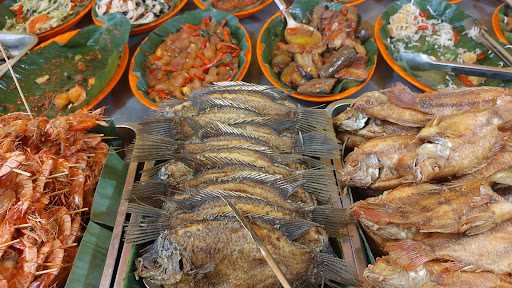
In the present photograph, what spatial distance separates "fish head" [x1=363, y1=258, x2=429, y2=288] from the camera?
142 cm

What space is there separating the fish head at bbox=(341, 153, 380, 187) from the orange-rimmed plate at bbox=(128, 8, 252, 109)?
1435 mm

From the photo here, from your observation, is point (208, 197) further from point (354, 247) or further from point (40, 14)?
point (40, 14)

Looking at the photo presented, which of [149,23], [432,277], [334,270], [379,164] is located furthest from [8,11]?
[432,277]

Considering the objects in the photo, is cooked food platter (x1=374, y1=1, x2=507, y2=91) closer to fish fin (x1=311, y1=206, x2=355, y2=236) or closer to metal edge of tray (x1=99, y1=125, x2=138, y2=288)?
fish fin (x1=311, y1=206, x2=355, y2=236)

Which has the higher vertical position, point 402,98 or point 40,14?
point 402,98

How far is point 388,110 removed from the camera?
6.65 ft

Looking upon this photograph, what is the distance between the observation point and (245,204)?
162 centimetres

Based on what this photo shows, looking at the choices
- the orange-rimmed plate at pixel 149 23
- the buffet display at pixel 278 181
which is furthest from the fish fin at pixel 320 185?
the orange-rimmed plate at pixel 149 23

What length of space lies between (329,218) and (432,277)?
0.50m

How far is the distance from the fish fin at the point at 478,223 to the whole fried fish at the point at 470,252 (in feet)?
0.10

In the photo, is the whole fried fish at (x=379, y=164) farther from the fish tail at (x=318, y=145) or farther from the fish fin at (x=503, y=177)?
the fish fin at (x=503, y=177)

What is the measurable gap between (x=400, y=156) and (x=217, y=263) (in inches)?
41.3

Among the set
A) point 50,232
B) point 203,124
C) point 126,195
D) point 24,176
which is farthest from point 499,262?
point 24,176

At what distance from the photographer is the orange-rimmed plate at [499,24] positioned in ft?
10.3
